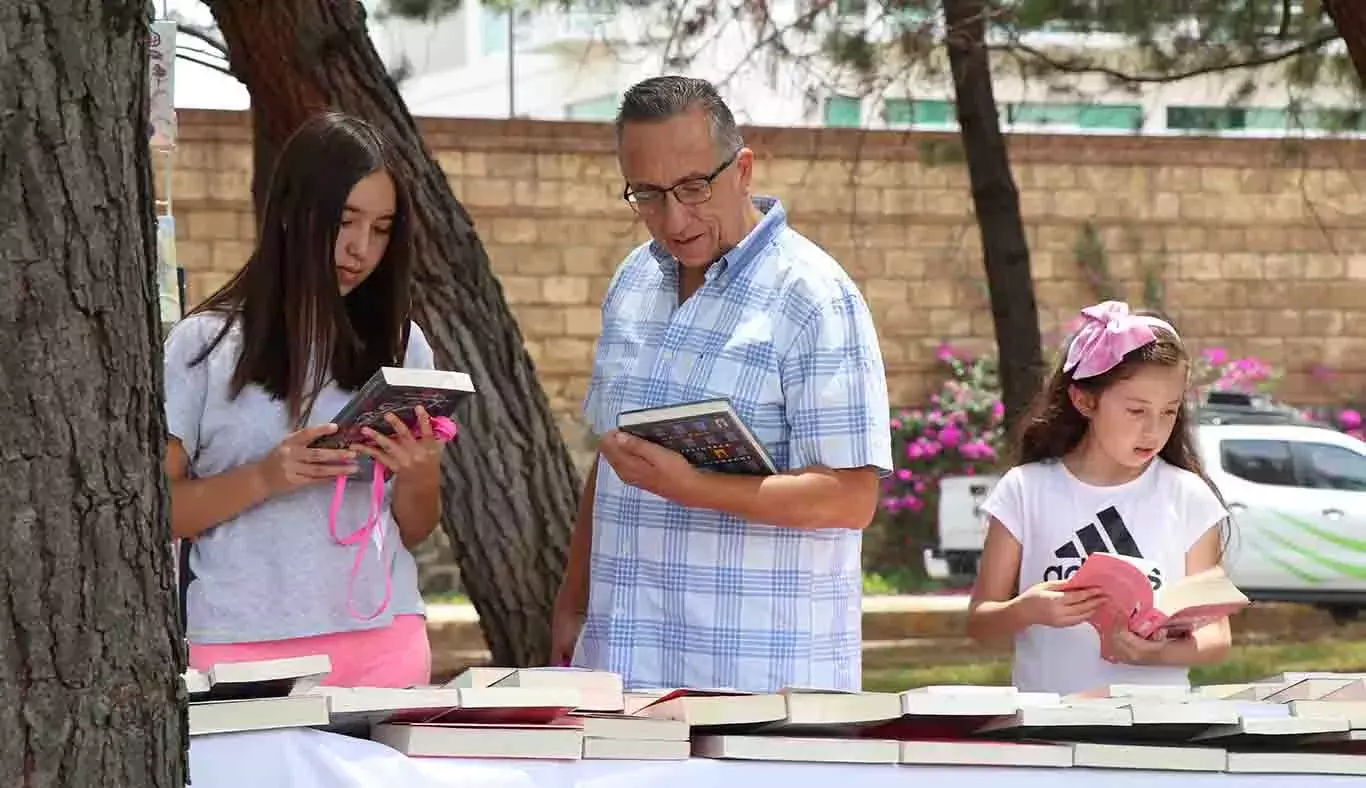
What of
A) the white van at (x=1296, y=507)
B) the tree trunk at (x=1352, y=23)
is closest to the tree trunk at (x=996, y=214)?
the white van at (x=1296, y=507)

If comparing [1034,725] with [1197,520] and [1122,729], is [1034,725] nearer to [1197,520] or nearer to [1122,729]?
[1122,729]

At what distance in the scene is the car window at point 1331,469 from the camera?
45.0 ft

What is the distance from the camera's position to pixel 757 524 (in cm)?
314

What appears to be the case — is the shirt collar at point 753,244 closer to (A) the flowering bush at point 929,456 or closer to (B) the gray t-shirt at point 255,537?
(B) the gray t-shirt at point 255,537

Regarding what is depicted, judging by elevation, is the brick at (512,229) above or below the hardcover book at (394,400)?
above

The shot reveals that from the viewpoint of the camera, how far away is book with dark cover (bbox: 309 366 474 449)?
2953mm

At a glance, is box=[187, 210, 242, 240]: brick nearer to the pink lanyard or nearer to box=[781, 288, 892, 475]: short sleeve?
the pink lanyard

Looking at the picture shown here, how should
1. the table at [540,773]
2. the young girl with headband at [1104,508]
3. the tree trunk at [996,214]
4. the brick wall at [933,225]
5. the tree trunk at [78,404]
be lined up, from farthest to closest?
the brick wall at [933,225], the tree trunk at [996,214], the young girl with headband at [1104,508], the table at [540,773], the tree trunk at [78,404]

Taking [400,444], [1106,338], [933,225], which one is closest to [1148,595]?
[1106,338]

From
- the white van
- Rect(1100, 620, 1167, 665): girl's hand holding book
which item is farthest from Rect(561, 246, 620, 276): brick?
Rect(1100, 620, 1167, 665): girl's hand holding book

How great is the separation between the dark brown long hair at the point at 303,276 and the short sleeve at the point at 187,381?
2 cm

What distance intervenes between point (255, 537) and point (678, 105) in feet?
2.90

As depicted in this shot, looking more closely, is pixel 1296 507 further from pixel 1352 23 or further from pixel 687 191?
pixel 687 191

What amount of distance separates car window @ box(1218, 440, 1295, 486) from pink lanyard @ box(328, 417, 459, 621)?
11196mm
